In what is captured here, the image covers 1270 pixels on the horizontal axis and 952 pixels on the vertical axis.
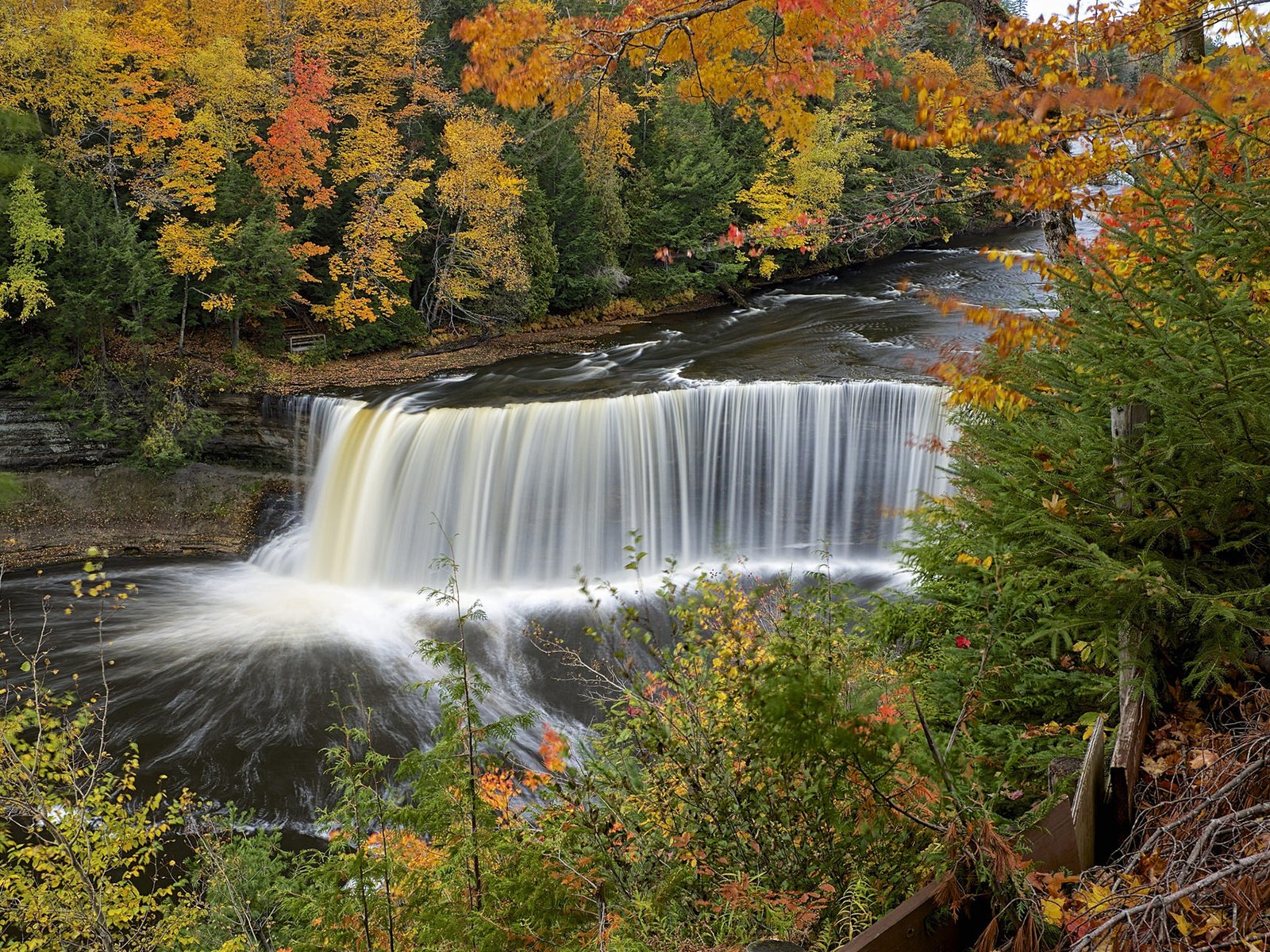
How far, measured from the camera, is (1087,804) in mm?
2342

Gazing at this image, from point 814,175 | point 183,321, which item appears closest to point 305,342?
point 183,321

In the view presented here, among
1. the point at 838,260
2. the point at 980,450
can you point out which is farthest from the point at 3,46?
the point at 838,260

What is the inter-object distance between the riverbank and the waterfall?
1565 millimetres

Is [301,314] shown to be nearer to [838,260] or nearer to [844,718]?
[838,260]

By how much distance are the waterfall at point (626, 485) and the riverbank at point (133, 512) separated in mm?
1565

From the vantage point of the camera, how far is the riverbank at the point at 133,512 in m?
14.7

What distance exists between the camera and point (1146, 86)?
144 inches

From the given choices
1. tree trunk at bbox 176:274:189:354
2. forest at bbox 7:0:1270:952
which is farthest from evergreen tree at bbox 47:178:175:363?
forest at bbox 7:0:1270:952

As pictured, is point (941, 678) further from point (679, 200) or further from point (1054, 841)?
point (679, 200)

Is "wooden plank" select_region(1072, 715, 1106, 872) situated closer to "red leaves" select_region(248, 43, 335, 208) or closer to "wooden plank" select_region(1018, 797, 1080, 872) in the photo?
"wooden plank" select_region(1018, 797, 1080, 872)

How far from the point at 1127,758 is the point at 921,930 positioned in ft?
3.53

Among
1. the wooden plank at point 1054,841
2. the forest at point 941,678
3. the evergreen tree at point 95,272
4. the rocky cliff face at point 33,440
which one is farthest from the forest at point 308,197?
the wooden plank at point 1054,841

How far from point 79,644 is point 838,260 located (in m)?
23.3

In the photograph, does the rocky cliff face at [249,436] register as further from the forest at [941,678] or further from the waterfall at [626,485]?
the forest at [941,678]
